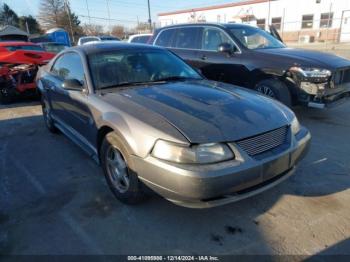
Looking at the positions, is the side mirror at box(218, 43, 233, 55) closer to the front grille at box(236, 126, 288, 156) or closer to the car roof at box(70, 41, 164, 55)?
the car roof at box(70, 41, 164, 55)

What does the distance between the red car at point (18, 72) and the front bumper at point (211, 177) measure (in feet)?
21.4

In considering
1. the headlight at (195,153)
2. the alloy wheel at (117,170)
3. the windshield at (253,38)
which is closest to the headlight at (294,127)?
the headlight at (195,153)

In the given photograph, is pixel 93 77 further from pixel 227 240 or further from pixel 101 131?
→ pixel 227 240

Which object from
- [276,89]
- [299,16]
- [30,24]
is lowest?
[276,89]

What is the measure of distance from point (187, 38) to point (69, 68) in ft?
11.3

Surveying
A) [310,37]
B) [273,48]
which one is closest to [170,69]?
[273,48]

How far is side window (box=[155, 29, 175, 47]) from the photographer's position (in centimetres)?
725

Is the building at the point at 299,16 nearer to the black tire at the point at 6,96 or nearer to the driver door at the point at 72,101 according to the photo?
the black tire at the point at 6,96

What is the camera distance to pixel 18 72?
783 centimetres

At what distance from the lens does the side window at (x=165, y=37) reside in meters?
7.25

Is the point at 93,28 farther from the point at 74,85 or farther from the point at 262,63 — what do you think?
the point at 74,85

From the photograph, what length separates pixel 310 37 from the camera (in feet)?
115

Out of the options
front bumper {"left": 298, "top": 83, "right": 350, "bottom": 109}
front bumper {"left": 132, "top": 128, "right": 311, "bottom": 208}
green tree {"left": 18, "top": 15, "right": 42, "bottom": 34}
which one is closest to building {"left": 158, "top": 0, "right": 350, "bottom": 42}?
front bumper {"left": 298, "top": 83, "right": 350, "bottom": 109}

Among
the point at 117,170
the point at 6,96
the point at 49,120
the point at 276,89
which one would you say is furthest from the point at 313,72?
the point at 6,96
